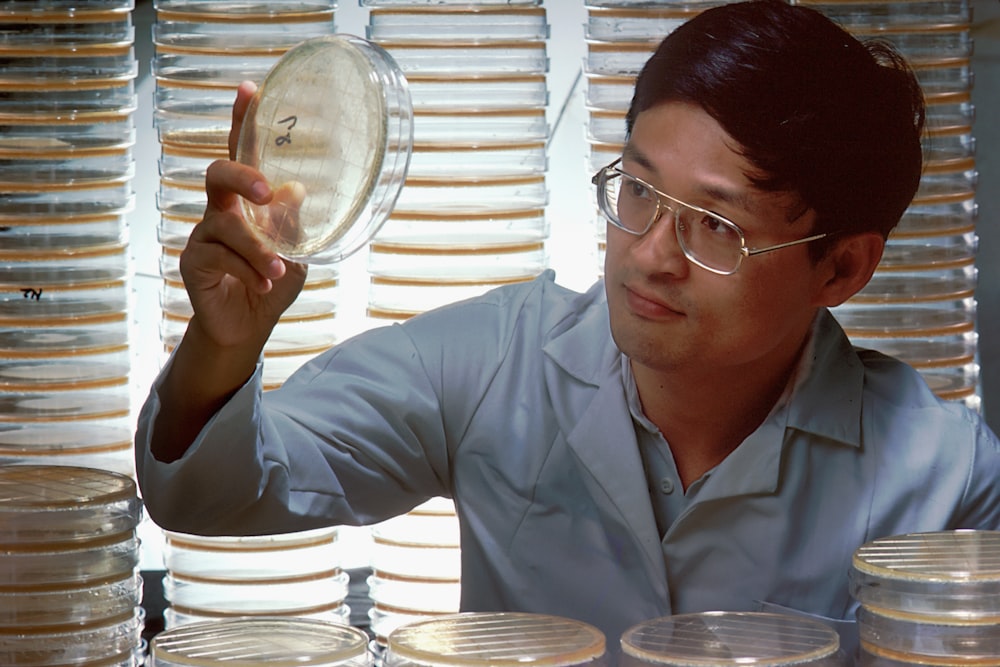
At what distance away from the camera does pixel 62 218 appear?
2.46 meters

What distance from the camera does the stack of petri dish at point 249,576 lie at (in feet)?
8.38

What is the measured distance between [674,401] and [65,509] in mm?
871

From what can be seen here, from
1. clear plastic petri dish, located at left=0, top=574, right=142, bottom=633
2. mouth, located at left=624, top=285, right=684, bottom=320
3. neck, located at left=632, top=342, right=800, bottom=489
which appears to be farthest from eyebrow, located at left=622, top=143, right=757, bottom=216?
clear plastic petri dish, located at left=0, top=574, right=142, bottom=633

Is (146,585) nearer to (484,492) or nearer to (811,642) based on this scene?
(484,492)

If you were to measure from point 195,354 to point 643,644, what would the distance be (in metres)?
0.62

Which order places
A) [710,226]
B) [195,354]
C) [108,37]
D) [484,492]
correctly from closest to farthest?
[195,354]
[710,226]
[484,492]
[108,37]

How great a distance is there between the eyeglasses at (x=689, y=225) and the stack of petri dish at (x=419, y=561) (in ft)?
3.13

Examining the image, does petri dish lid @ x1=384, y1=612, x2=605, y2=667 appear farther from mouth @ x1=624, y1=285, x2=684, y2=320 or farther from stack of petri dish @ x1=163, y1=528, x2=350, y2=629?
stack of petri dish @ x1=163, y1=528, x2=350, y2=629

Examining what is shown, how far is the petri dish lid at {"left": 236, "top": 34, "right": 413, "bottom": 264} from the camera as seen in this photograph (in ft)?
4.57

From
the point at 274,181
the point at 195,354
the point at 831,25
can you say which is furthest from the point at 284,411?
the point at 831,25

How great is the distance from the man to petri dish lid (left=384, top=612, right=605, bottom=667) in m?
0.37

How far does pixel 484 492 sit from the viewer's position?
6.64ft

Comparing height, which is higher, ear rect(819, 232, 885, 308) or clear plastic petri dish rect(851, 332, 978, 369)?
ear rect(819, 232, 885, 308)

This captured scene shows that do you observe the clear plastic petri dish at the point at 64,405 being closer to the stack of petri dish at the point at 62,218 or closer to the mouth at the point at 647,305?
the stack of petri dish at the point at 62,218
